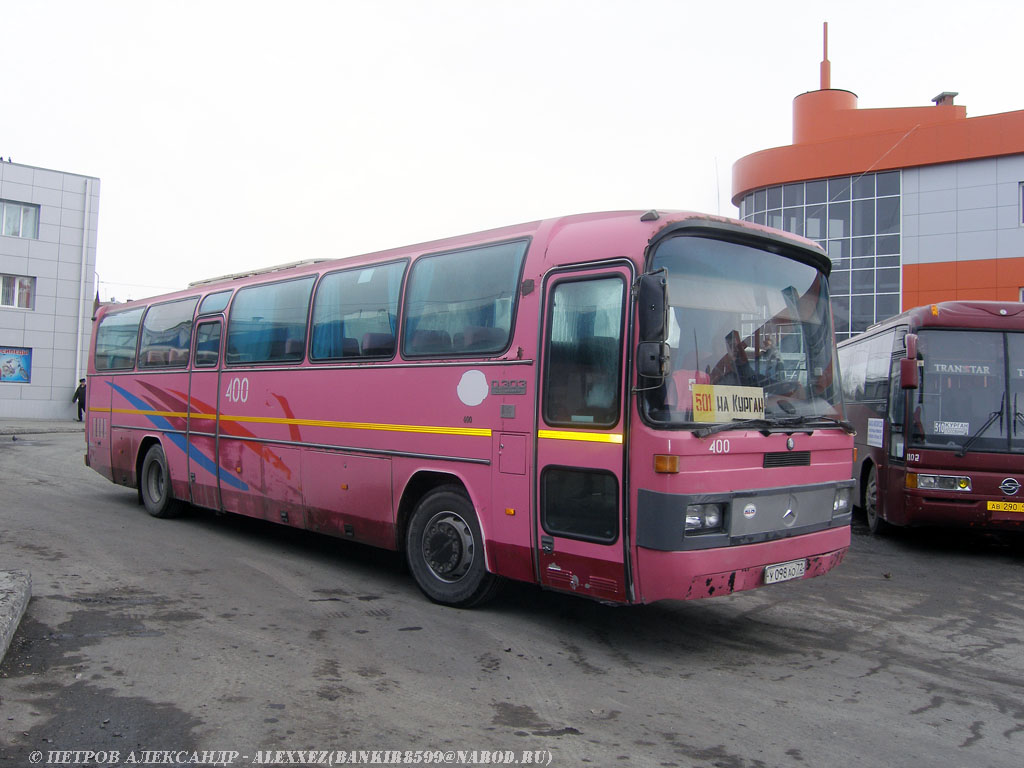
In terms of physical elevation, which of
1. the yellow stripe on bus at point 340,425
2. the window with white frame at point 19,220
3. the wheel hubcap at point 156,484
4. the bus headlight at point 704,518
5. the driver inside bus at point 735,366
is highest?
the window with white frame at point 19,220

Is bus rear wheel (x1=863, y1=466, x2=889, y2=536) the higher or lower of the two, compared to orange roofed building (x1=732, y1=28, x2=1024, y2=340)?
lower

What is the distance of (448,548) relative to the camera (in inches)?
278

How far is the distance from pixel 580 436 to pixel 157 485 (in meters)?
8.12

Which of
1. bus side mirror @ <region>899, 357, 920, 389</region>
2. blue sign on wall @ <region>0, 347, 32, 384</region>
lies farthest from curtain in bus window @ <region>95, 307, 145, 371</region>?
blue sign on wall @ <region>0, 347, 32, 384</region>

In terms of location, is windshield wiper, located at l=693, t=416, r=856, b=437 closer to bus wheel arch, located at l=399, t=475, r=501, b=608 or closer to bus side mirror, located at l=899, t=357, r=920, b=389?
bus wheel arch, located at l=399, t=475, r=501, b=608

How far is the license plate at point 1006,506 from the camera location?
9.63m

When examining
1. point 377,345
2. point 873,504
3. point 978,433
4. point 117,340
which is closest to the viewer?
point 377,345

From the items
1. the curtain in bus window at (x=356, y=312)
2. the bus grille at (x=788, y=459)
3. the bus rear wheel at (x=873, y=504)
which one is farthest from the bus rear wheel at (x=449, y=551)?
the bus rear wheel at (x=873, y=504)

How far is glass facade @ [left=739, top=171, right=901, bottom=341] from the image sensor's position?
34312 mm

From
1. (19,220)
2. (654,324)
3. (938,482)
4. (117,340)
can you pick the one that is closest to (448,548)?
(654,324)

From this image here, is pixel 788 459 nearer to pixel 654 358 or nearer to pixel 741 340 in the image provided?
pixel 741 340

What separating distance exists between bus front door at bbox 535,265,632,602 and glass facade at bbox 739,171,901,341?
101 feet

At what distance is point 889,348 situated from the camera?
11156 mm

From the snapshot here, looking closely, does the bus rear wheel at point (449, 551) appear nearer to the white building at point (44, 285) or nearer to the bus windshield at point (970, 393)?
the bus windshield at point (970, 393)
